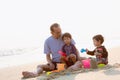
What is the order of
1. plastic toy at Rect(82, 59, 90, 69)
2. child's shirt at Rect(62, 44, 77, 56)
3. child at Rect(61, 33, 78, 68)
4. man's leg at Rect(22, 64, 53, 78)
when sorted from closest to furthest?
man's leg at Rect(22, 64, 53, 78), plastic toy at Rect(82, 59, 90, 69), child at Rect(61, 33, 78, 68), child's shirt at Rect(62, 44, 77, 56)

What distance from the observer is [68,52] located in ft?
24.7

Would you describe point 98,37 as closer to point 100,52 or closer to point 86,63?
point 100,52

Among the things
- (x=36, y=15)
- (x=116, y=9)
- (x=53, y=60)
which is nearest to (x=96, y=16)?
(x=116, y=9)

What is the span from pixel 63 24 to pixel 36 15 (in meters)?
5.14

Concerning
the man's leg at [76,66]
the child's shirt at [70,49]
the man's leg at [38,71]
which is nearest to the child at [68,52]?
the child's shirt at [70,49]

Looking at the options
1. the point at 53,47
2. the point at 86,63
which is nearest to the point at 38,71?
the point at 53,47

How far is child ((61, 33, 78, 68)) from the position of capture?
7.34 meters

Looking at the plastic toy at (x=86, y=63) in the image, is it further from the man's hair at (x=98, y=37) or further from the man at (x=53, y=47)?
the man at (x=53, y=47)

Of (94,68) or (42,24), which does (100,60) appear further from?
(42,24)

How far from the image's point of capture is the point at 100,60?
287 inches

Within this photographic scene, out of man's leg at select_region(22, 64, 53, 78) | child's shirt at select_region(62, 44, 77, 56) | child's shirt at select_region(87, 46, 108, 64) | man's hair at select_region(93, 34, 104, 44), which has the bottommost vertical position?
man's leg at select_region(22, 64, 53, 78)

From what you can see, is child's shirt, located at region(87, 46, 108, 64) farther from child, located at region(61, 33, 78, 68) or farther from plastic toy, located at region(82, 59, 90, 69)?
child, located at region(61, 33, 78, 68)

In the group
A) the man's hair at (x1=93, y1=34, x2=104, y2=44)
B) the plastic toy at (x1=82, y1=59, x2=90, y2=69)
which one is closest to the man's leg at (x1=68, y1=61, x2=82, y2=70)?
the plastic toy at (x1=82, y1=59, x2=90, y2=69)

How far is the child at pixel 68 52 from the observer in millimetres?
7340
